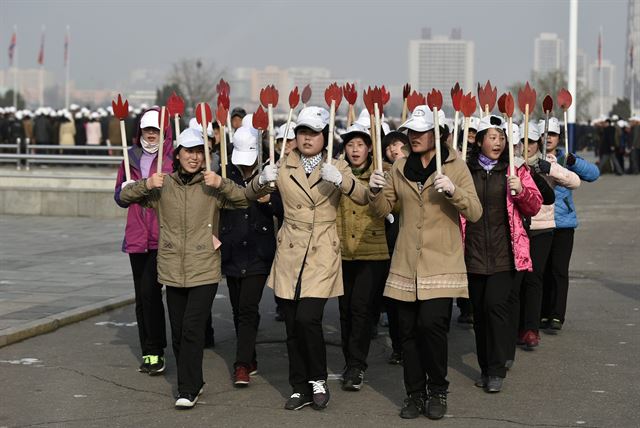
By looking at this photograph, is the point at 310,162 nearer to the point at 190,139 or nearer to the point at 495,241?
the point at 190,139

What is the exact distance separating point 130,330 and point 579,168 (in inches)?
155

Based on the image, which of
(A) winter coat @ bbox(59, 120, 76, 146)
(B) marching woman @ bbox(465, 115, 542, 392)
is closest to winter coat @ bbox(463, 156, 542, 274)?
(B) marching woman @ bbox(465, 115, 542, 392)

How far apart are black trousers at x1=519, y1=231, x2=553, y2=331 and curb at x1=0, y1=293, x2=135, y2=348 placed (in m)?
3.82

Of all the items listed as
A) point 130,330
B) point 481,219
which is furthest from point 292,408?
point 130,330

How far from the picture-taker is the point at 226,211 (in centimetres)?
871

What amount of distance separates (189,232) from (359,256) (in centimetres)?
117

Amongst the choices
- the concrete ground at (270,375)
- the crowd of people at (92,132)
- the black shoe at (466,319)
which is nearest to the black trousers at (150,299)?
the concrete ground at (270,375)

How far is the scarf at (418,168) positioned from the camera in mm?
7578

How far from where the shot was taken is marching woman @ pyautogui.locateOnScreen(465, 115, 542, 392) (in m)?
8.23

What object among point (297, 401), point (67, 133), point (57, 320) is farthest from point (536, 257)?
point (67, 133)

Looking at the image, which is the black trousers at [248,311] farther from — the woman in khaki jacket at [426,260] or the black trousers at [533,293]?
the black trousers at [533,293]

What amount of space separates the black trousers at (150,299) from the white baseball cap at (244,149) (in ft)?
2.80

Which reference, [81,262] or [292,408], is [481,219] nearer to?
[292,408]

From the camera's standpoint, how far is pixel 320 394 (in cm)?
772
